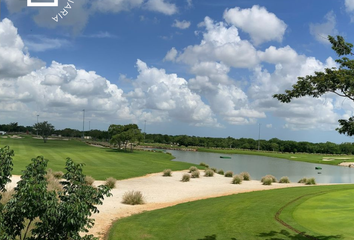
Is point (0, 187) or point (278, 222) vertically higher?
point (0, 187)

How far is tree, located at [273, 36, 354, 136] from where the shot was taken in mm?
8133

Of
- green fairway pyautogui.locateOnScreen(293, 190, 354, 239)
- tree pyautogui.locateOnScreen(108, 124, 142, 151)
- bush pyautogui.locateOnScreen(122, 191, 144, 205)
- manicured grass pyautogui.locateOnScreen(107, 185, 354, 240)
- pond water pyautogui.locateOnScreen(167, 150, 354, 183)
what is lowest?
pond water pyautogui.locateOnScreen(167, 150, 354, 183)

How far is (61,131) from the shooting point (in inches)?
6348

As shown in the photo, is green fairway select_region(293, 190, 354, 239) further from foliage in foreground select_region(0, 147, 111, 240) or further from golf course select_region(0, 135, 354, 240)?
foliage in foreground select_region(0, 147, 111, 240)

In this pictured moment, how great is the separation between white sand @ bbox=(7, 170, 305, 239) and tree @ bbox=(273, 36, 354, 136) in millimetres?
8568

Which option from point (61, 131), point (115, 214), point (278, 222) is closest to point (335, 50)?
point (278, 222)

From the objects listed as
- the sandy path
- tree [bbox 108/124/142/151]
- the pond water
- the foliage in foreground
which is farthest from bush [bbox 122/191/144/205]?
tree [bbox 108/124/142/151]

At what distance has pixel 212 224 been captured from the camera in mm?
12344

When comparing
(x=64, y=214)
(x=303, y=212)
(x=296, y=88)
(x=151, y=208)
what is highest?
(x=296, y=88)

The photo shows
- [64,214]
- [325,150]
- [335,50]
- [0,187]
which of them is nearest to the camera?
[64,214]

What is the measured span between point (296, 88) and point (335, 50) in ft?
5.20

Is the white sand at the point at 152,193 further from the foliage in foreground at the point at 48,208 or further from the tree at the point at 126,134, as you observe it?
the tree at the point at 126,134

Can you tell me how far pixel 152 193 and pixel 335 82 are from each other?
16.9m

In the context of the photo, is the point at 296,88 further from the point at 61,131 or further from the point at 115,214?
the point at 61,131
